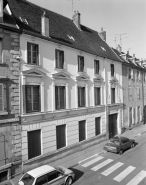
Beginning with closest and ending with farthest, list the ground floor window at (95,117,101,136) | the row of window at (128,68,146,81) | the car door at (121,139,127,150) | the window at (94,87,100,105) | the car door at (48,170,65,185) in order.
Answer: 1. the car door at (48,170,65,185)
2. the car door at (121,139,127,150)
3. the window at (94,87,100,105)
4. the ground floor window at (95,117,101,136)
5. the row of window at (128,68,146,81)

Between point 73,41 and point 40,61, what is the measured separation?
18.0 feet

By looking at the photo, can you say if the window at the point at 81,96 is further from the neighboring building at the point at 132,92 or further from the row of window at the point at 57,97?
the neighboring building at the point at 132,92

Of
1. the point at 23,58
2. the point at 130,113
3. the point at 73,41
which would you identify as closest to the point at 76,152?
the point at 23,58

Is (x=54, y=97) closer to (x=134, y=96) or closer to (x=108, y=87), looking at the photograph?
(x=108, y=87)

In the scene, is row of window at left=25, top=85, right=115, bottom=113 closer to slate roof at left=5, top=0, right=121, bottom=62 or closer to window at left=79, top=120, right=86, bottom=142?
window at left=79, top=120, right=86, bottom=142

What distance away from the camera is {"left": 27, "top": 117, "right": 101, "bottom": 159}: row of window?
12.0 metres

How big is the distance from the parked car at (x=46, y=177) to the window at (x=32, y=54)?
784 centimetres

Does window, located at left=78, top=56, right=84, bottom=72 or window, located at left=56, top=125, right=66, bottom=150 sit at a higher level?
window, located at left=78, top=56, right=84, bottom=72

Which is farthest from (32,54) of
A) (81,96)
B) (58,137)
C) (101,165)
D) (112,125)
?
(112,125)

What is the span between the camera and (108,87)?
2036cm

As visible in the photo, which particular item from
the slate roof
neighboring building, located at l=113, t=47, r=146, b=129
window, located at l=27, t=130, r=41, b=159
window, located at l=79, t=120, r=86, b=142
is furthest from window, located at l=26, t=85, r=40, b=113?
neighboring building, located at l=113, t=47, r=146, b=129

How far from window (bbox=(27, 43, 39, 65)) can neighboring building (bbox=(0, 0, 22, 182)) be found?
3.42 ft

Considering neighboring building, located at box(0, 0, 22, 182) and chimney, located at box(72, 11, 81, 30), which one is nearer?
neighboring building, located at box(0, 0, 22, 182)

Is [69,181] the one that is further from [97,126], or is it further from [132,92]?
[132,92]
